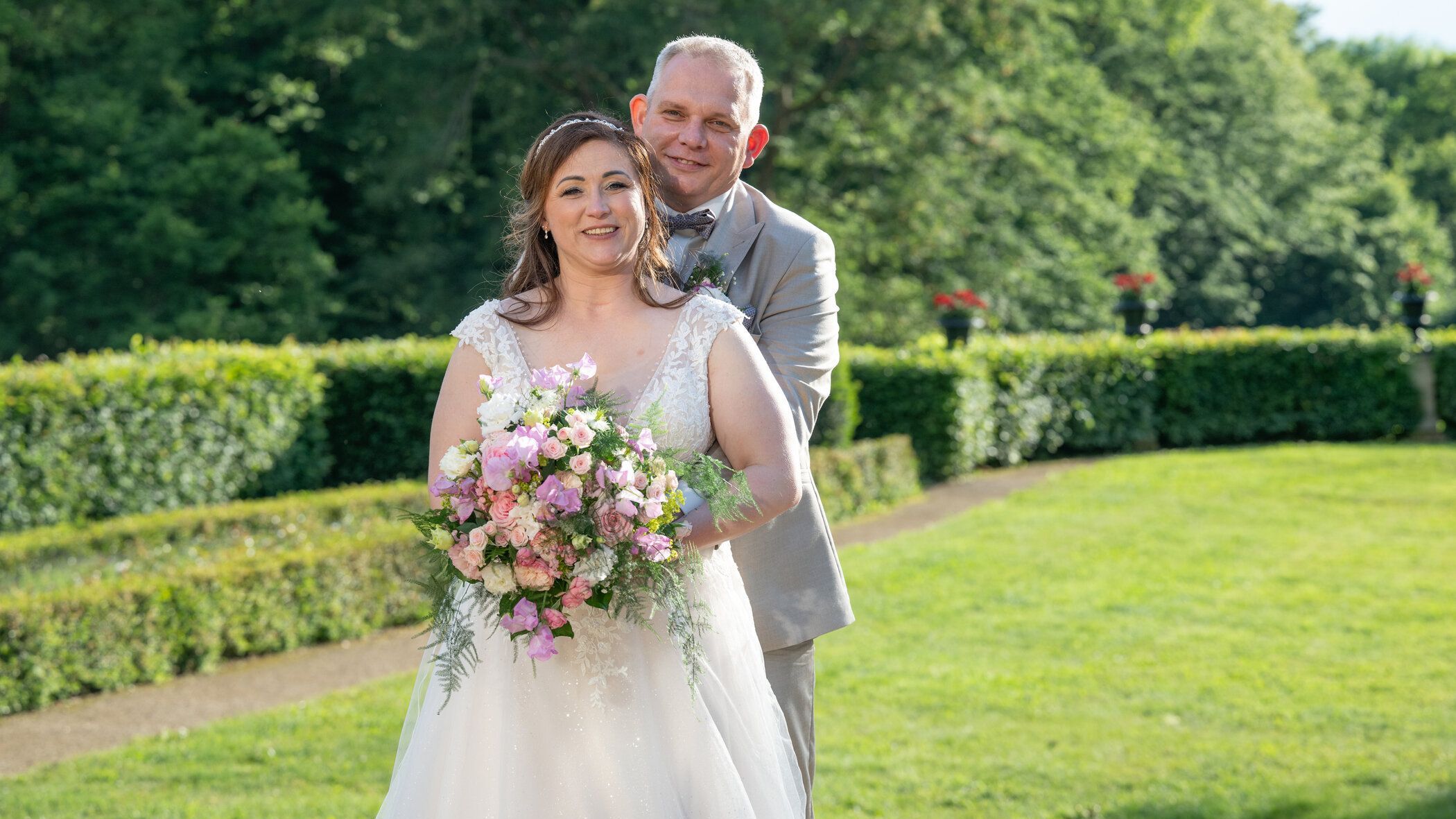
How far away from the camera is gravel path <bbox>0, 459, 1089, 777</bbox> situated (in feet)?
22.3

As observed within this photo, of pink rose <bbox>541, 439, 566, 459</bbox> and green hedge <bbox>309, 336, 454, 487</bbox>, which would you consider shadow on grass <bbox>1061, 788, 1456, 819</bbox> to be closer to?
pink rose <bbox>541, 439, 566, 459</bbox>

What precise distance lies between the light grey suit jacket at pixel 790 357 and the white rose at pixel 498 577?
2.74 ft

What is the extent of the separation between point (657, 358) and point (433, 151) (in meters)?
20.8

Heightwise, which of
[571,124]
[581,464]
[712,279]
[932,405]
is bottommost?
Result: [932,405]

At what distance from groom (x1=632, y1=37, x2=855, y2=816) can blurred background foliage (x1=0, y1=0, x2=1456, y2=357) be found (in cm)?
1635

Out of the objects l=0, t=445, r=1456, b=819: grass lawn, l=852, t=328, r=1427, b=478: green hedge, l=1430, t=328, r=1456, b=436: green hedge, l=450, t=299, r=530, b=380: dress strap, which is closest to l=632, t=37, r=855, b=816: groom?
l=450, t=299, r=530, b=380: dress strap

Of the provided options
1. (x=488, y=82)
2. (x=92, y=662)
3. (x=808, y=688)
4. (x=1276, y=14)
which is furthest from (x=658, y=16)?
(x=1276, y=14)

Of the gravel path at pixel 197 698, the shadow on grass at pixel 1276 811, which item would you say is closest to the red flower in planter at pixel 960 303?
the gravel path at pixel 197 698

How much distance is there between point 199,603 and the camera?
807cm

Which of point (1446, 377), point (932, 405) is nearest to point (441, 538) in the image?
point (932, 405)

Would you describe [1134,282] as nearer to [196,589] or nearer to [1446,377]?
[1446,377]

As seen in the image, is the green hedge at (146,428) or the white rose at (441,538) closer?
the white rose at (441,538)

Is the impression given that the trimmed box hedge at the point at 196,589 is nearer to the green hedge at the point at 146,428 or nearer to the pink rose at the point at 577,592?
the green hedge at the point at 146,428

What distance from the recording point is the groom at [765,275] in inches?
132
